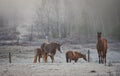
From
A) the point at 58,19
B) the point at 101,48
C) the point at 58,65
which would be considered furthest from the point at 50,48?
the point at 101,48

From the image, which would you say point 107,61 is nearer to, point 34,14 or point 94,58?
point 94,58

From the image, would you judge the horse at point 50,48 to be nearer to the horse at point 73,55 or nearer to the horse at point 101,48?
the horse at point 73,55

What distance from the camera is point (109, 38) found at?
7.00 metres

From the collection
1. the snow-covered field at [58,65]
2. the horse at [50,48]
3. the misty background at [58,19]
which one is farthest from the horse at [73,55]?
the misty background at [58,19]

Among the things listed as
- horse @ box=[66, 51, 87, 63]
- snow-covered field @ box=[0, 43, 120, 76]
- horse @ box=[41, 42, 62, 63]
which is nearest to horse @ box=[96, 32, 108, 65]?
snow-covered field @ box=[0, 43, 120, 76]

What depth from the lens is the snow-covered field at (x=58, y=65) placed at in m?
6.55

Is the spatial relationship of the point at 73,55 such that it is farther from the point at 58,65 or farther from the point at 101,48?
the point at 101,48

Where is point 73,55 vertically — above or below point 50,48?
below

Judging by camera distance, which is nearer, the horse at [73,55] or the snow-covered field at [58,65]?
the snow-covered field at [58,65]

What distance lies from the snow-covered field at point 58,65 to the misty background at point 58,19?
223 mm

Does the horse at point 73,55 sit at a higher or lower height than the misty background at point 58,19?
lower

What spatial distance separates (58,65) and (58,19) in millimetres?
1034

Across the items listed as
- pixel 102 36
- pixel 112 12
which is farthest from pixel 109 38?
pixel 112 12

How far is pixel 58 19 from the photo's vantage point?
705 cm
